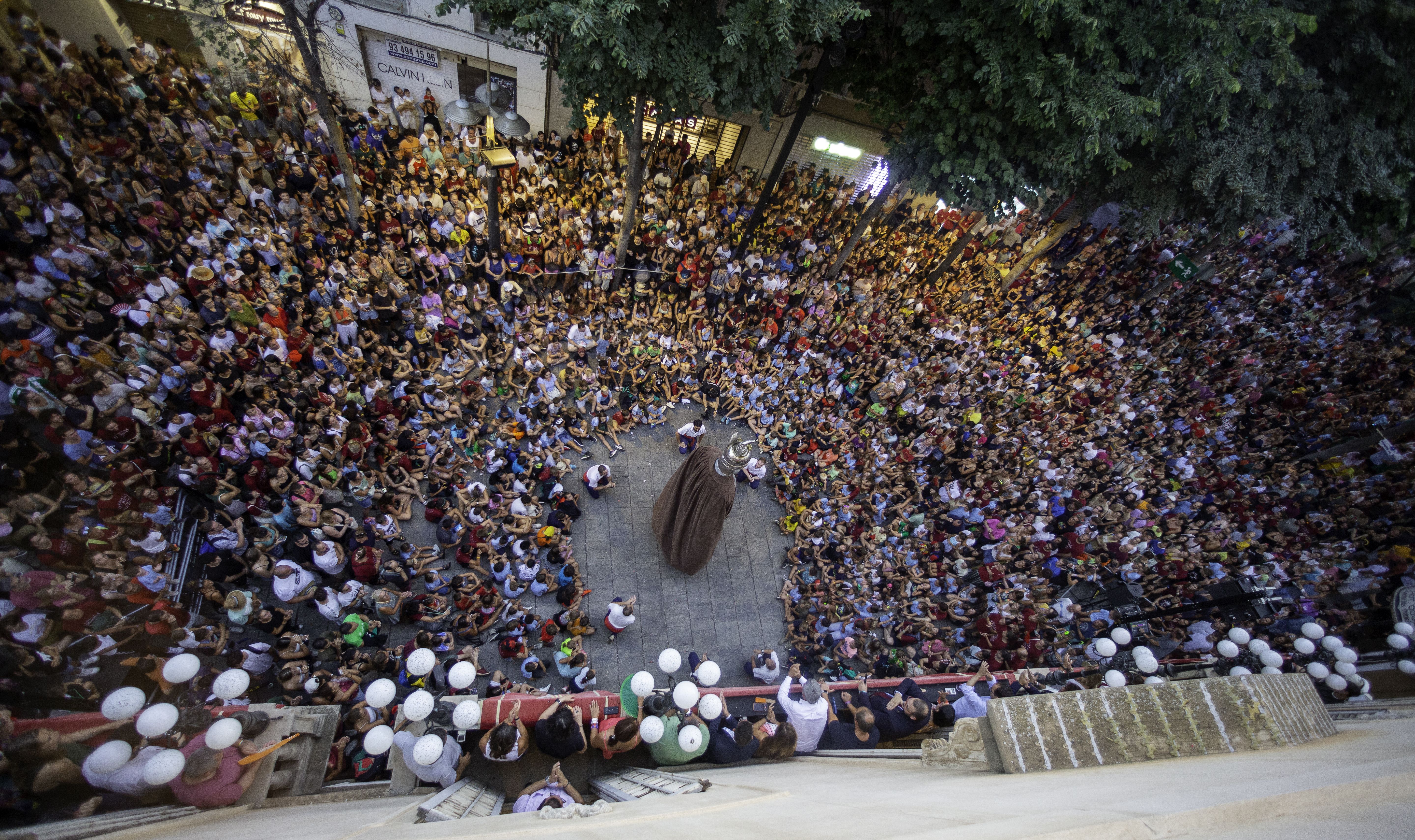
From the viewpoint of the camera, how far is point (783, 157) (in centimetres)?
1491

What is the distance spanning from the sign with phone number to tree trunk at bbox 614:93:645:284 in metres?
6.02

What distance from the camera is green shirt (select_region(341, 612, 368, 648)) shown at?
723 centimetres

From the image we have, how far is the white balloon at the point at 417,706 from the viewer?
16.1ft

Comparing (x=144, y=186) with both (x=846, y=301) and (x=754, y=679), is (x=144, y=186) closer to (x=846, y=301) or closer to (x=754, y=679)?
(x=754, y=679)

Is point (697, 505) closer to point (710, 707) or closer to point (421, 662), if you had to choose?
point (710, 707)

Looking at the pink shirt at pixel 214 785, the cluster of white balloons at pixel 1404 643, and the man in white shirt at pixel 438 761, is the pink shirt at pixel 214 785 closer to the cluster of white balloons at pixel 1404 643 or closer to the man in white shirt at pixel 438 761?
the man in white shirt at pixel 438 761

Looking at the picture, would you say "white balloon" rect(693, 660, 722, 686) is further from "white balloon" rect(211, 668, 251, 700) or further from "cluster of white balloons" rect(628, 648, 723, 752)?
"white balloon" rect(211, 668, 251, 700)

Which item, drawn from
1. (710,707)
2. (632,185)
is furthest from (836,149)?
(710,707)

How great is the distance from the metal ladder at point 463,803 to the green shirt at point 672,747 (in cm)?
153

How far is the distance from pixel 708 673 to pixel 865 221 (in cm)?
1233

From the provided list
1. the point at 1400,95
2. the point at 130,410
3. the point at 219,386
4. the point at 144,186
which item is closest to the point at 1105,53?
the point at 1400,95

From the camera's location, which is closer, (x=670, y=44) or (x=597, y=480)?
(x=670, y=44)

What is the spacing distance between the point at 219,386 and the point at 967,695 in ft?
37.0

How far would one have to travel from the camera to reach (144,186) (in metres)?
9.86
